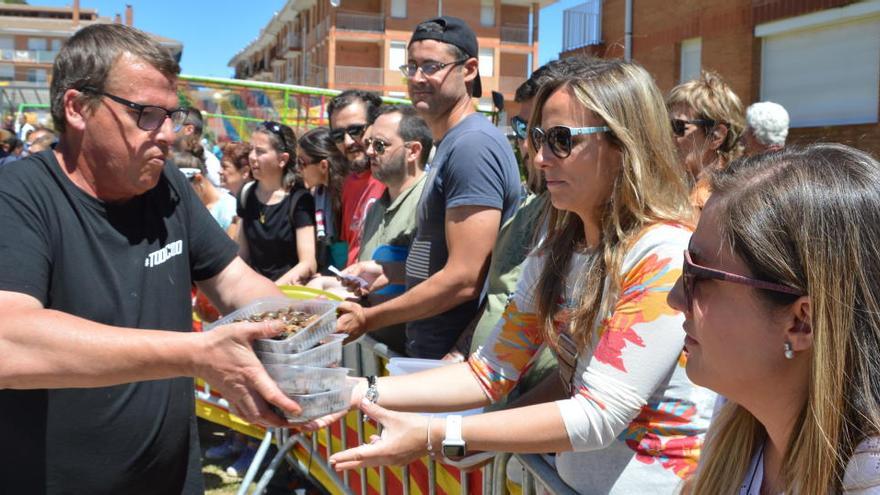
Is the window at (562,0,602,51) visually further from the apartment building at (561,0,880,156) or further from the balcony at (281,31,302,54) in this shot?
the balcony at (281,31,302,54)

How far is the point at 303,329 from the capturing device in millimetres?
2062

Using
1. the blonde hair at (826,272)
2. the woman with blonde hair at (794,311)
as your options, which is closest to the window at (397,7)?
the woman with blonde hair at (794,311)

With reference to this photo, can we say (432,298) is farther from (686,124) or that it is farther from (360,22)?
(360,22)

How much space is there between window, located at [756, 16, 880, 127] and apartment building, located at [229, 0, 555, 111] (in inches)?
1272

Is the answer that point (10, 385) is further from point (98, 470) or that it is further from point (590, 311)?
point (590, 311)

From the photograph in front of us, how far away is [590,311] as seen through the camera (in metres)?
2.04

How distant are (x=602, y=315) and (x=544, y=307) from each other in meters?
0.29

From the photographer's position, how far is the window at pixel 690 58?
1864 cm

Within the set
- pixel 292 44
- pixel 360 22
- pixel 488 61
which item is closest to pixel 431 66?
pixel 360 22

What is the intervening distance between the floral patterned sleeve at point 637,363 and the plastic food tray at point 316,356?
70cm

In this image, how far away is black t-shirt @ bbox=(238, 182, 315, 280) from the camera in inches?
221

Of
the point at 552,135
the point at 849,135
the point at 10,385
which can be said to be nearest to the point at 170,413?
the point at 10,385

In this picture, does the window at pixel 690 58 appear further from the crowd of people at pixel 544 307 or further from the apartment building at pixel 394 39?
the apartment building at pixel 394 39

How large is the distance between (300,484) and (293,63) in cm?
6496
